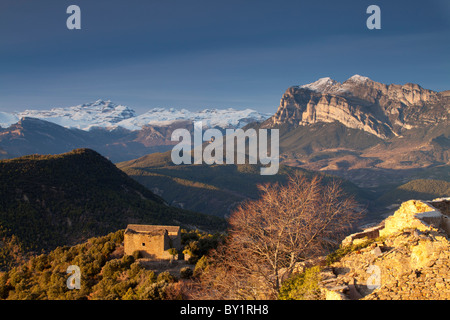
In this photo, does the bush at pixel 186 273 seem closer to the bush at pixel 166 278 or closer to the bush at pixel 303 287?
the bush at pixel 166 278

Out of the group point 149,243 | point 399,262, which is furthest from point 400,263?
point 149,243

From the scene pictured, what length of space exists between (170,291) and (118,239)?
61.7ft

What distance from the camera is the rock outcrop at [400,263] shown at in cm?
1274

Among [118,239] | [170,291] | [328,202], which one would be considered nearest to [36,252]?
[118,239]

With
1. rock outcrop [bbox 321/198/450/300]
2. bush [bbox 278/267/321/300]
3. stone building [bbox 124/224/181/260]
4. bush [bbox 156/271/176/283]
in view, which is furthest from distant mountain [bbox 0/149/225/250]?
rock outcrop [bbox 321/198/450/300]

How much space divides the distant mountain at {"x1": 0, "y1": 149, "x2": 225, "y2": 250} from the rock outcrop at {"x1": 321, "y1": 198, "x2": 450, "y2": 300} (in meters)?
51.7

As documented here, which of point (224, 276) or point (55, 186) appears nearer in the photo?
point (224, 276)

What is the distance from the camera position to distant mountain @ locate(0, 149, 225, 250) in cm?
6066
